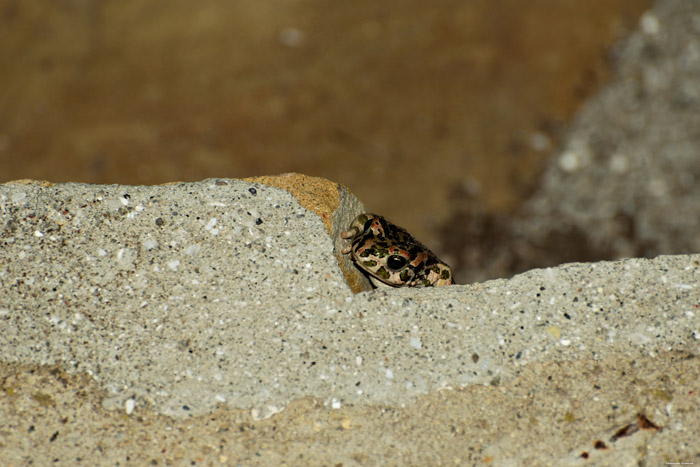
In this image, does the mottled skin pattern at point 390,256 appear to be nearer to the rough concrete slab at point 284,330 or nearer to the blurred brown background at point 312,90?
the rough concrete slab at point 284,330

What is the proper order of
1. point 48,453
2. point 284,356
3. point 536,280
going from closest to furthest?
1. point 48,453
2. point 284,356
3. point 536,280

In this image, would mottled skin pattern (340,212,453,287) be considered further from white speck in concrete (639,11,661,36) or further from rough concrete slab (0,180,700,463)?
white speck in concrete (639,11,661,36)

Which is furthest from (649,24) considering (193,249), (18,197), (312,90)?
(18,197)

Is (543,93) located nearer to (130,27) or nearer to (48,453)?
(130,27)

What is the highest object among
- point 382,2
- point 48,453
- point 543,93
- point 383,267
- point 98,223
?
point 382,2

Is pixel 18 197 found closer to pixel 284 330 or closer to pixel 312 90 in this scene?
pixel 284 330

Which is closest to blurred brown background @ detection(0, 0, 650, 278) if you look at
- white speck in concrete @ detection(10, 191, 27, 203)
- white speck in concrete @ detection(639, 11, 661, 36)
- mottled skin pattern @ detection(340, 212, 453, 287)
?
white speck in concrete @ detection(639, 11, 661, 36)

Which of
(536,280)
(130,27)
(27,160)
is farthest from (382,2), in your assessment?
(536,280)
